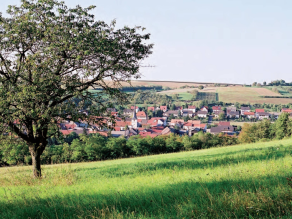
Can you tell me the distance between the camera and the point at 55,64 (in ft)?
36.3

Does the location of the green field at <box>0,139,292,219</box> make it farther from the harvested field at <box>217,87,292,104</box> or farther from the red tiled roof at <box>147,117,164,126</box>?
the harvested field at <box>217,87,292,104</box>

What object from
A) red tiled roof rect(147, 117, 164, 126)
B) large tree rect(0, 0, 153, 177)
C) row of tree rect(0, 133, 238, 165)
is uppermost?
large tree rect(0, 0, 153, 177)

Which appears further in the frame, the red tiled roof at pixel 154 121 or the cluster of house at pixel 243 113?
the red tiled roof at pixel 154 121

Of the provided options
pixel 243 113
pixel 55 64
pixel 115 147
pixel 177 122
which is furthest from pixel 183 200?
pixel 243 113

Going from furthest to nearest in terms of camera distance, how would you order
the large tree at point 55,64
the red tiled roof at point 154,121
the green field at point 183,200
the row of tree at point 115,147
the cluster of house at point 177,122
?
the red tiled roof at point 154,121, the cluster of house at point 177,122, the row of tree at point 115,147, the large tree at point 55,64, the green field at point 183,200

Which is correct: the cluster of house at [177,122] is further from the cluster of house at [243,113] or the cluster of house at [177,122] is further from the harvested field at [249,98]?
the harvested field at [249,98]

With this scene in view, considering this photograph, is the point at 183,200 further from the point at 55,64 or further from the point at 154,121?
the point at 154,121

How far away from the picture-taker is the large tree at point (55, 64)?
10.2m

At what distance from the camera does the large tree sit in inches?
400

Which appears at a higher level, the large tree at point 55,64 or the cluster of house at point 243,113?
the large tree at point 55,64

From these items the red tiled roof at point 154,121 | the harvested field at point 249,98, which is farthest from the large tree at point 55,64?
the harvested field at point 249,98

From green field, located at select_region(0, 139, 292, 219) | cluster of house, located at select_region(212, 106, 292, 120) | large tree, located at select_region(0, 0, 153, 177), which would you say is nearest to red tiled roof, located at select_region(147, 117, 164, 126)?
cluster of house, located at select_region(212, 106, 292, 120)

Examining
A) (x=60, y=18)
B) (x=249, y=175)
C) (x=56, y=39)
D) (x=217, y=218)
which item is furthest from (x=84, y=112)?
(x=217, y=218)

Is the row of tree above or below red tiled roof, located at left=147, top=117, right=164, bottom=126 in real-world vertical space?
above
